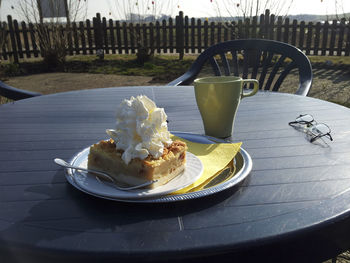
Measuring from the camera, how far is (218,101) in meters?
1.01

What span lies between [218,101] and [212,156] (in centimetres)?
23

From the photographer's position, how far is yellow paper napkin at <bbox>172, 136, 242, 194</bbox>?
734mm

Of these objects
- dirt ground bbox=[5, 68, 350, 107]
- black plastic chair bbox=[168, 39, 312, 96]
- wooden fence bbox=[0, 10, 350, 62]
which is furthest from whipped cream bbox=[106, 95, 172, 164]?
wooden fence bbox=[0, 10, 350, 62]

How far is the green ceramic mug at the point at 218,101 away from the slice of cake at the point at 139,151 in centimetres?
29

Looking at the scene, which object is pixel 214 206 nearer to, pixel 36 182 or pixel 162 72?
pixel 36 182

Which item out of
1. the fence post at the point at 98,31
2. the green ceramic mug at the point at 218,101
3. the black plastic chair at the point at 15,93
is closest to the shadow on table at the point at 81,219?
the green ceramic mug at the point at 218,101

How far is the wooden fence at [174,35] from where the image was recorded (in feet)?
28.4

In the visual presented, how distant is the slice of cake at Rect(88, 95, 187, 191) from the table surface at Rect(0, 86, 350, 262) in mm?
74

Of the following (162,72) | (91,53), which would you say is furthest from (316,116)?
(91,53)

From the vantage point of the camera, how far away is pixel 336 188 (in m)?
0.70

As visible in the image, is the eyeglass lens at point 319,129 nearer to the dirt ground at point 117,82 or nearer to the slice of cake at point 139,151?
the slice of cake at point 139,151

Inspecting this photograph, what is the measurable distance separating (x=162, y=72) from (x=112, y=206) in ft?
22.9

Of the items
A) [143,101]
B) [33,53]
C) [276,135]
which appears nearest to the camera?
[143,101]

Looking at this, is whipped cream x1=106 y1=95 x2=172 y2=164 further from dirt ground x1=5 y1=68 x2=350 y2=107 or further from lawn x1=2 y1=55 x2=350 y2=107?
dirt ground x1=5 y1=68 x2=350 y2=107
